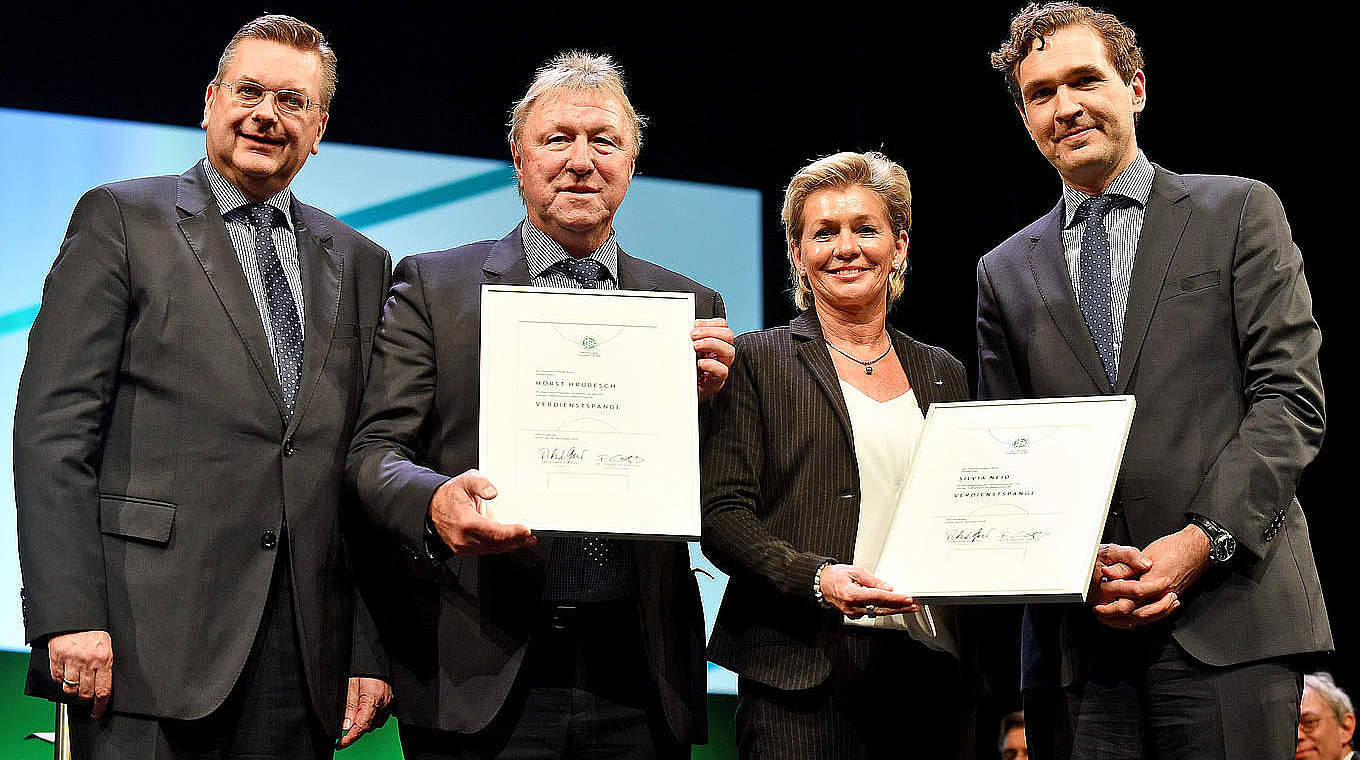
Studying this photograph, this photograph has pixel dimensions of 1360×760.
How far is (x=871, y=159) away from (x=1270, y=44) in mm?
3160

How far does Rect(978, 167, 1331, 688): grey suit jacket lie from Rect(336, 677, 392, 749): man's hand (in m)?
1.17

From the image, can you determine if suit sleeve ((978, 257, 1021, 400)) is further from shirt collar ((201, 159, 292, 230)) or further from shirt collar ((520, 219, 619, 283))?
shirt collar ((201, 159, 292, 230))

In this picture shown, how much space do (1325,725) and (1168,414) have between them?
2.48m

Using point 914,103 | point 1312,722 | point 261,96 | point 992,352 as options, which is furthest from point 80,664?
point 914,103

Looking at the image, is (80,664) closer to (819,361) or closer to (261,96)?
(261,96)

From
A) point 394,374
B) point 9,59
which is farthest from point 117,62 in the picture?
point 394,374

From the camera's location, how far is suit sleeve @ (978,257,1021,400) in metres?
2.50

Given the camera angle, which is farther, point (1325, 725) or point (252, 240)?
point (1325, 725)

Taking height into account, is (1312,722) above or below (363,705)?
below

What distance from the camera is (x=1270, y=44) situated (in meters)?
4.91

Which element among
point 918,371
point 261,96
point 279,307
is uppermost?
point 261,96

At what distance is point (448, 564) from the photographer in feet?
7.02

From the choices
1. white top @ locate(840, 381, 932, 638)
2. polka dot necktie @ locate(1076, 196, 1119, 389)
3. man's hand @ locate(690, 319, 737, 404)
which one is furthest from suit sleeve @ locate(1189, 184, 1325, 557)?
Answer: man's hand @ locate(690, 319, 737, 404)

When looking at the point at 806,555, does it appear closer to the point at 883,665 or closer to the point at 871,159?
the point at 883,665
